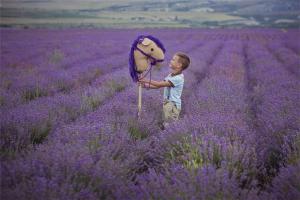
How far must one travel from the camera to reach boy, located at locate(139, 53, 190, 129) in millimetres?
4593

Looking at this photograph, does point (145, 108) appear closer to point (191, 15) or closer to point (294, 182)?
point (294, 182)

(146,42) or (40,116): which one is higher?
(146,42)

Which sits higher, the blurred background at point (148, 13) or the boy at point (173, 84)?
the boy at point (173, 84)

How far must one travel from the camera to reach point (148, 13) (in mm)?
71500

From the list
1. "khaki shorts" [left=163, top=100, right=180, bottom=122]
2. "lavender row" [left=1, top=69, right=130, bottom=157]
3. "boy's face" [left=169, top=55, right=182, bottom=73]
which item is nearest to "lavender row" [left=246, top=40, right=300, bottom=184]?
"khaki shorts" [left=163, top=100, right=180, bottom=122]

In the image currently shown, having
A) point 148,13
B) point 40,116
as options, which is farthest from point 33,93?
point 148,13

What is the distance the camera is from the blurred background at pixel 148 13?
172ft

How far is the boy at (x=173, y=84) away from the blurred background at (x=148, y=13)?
4219 cm

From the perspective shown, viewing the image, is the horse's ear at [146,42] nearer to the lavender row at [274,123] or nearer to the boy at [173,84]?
the boy at [173,84]

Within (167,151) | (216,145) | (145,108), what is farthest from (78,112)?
(216,145)

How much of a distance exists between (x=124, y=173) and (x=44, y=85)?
453 centimetres

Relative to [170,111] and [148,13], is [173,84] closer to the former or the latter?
[170,111]

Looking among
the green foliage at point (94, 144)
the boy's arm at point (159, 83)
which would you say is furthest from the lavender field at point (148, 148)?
the boy's arm at point (159, 83)

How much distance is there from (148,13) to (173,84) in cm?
6831
